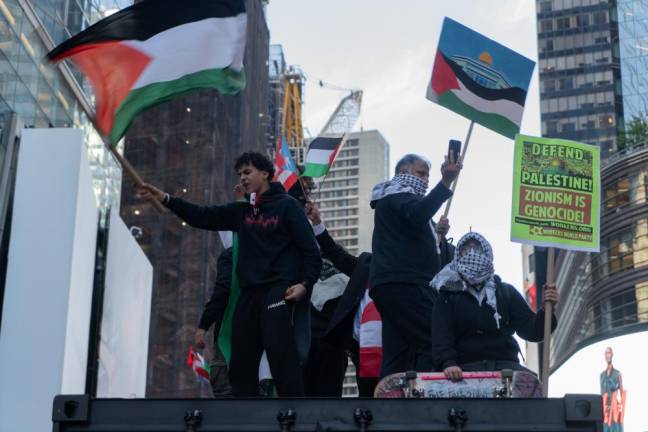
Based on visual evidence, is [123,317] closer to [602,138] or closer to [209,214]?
[209,214]

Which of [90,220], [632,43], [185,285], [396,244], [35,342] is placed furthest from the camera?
[632,43]

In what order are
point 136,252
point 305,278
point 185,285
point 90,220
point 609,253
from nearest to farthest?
point 305,278
point 90,220
point 136,252
point 185,285
point 609,253

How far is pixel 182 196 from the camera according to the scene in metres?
61.1

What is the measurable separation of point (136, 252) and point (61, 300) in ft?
34.5

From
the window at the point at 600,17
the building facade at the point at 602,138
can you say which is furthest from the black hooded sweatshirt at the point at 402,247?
the window at the point at 600,17

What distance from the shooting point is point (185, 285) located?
5984 centimetres

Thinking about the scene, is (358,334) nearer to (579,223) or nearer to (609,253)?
(579,223)

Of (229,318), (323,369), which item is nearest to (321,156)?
(323,369)

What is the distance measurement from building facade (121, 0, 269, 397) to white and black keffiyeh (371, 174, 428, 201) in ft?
163

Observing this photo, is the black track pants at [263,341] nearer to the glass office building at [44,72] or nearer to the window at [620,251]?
the glass office building at [44,72]

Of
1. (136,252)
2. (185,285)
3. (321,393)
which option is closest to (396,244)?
(321,393)

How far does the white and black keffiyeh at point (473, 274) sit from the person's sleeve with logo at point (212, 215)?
1312mm

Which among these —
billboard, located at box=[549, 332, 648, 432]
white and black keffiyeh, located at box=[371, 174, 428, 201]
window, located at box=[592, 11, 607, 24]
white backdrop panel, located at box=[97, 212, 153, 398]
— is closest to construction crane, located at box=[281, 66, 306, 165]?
window, located at box=[592, 11, 607, 24]

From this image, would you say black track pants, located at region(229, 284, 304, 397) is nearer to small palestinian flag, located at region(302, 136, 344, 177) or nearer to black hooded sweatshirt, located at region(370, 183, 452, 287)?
black hooded sweatshirt, located at region(370, 183, 452, 287)
